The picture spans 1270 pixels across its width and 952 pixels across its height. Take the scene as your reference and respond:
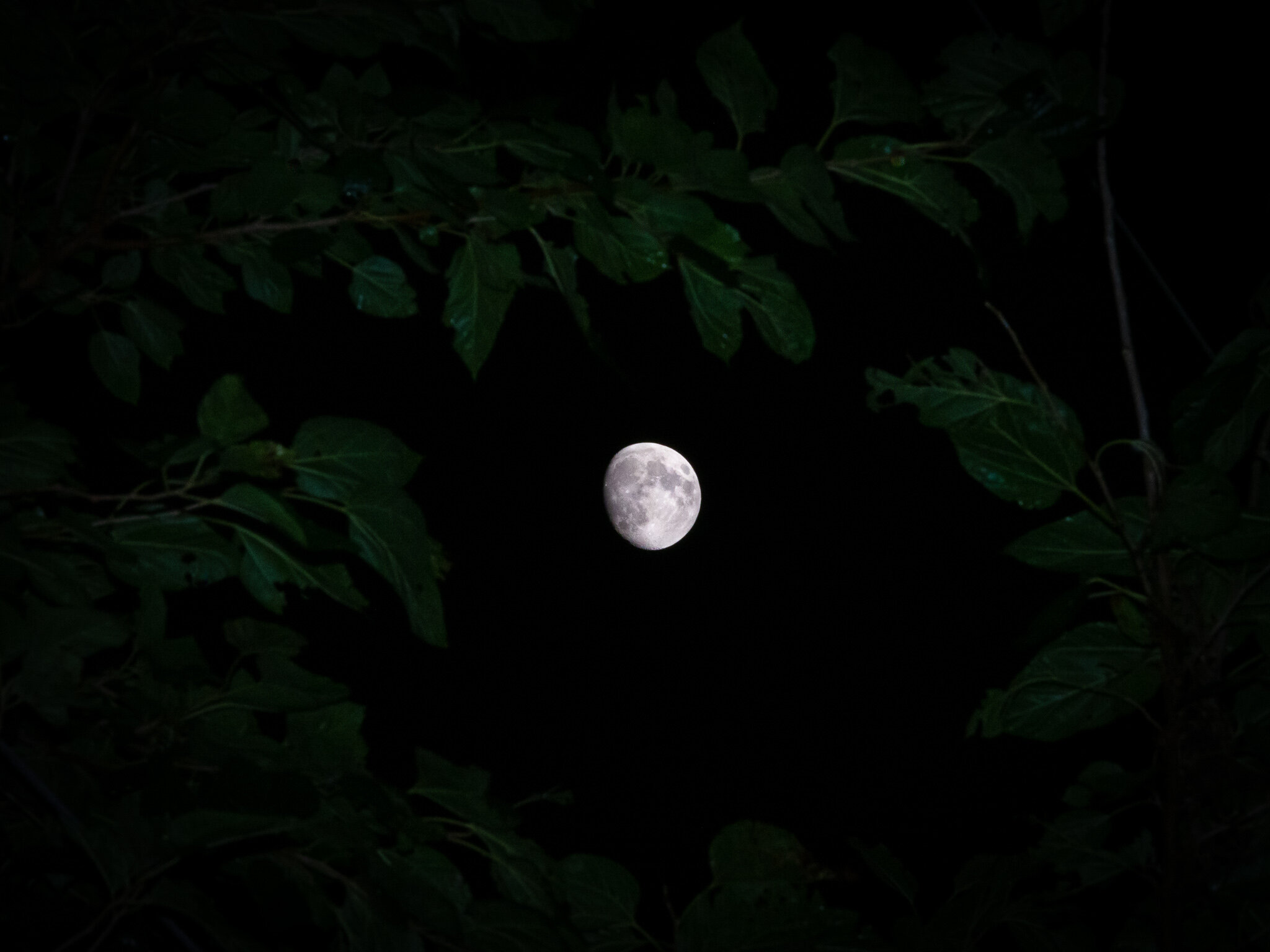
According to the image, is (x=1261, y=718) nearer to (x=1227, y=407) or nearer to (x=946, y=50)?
(x=1227, y=407)

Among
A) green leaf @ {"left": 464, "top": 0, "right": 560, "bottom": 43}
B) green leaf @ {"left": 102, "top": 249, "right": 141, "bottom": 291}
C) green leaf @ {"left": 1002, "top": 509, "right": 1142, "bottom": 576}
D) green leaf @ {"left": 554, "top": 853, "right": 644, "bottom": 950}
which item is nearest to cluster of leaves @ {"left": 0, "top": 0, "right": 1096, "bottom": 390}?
green leaf @ {"left": 464, "top": 0, "right": 560, "bottom": 43}

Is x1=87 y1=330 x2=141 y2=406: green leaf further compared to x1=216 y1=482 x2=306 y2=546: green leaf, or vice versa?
x1=87 y1=330 x2=141 y2=406: green leaf

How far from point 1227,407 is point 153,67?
729mm

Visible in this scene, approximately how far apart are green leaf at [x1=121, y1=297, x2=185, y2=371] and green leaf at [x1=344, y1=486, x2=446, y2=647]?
26 centimetres

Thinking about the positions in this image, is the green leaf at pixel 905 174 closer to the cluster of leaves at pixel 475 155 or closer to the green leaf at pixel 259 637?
the cluster of leaves at pixel 475 155

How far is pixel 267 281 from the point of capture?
0.84 m

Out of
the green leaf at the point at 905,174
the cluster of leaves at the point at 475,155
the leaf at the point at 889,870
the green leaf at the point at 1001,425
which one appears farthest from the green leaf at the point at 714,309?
the leaf at the point at 889,870

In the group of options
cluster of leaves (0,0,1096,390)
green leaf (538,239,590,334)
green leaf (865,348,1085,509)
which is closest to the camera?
cluster of leaves (0,0,1096,390)

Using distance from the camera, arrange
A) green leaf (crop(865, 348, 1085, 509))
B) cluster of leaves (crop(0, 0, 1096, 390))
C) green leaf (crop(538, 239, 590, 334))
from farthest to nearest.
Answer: green leaf (crop(865, 348, 1085, 509)), green leaf (crop(538, 239, 590, 334)), cluster of leaves (crop(0, 0, 1096, 390))

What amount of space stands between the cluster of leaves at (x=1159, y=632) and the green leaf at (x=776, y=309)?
188 millimetres

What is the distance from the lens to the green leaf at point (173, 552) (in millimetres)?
757

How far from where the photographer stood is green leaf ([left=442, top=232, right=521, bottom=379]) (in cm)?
72

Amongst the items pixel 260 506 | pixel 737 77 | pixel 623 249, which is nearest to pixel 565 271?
pixel 623 249

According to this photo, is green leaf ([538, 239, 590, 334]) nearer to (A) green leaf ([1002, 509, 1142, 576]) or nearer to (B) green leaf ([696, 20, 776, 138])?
(B) green leaf ([696, 20, 776, 138])
